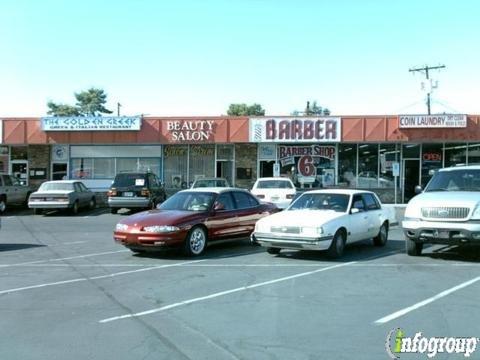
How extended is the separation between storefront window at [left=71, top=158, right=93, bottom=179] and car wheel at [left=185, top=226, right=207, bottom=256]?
20352 millimetres

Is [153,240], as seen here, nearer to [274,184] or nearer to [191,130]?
[274,184]

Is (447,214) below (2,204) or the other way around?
the other way around

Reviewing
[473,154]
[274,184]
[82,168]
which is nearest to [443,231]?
[274,184]

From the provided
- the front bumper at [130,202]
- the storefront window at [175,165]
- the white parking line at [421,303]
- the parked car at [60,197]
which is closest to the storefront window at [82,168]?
the storefront window at [175,165]

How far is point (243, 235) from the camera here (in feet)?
43.9

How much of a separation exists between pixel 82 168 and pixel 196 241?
20762 mm

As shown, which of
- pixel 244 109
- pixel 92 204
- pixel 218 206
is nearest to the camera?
pixel 218 206

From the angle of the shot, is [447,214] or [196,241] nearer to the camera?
[447,214]

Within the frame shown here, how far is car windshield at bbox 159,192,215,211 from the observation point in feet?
41.4

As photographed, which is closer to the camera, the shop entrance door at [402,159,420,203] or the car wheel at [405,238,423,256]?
the car wheel at [405,238,423,256]

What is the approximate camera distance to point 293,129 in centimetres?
2842

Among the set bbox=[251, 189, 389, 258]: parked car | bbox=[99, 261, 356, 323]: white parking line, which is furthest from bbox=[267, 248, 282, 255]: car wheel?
bbox=[99, 261, 356, 323]: white parking line

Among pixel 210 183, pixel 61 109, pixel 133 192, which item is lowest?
pixel 133 192

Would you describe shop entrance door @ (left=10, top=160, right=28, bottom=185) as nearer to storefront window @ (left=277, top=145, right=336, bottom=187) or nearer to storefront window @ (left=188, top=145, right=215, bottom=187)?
storefront window @ (left=188, top=145, right=215, bottom=187)
